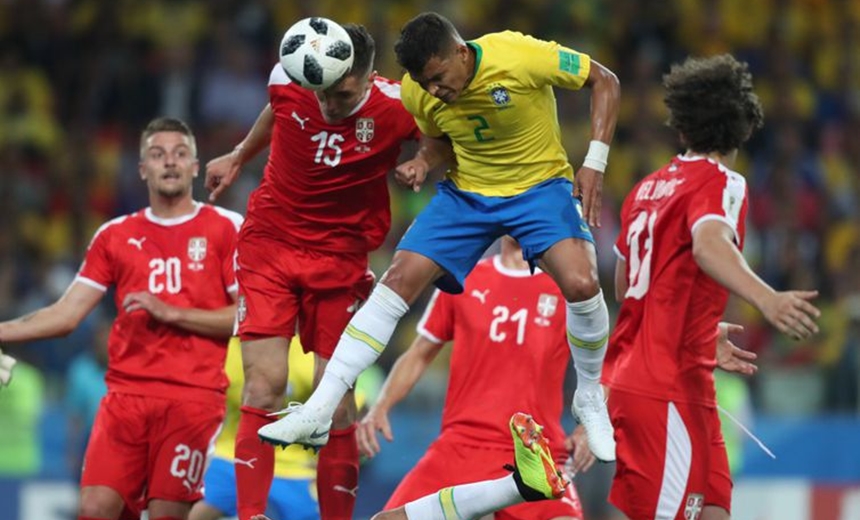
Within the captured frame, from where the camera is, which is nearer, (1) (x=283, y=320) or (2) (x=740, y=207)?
(2) (x=740, y=207)

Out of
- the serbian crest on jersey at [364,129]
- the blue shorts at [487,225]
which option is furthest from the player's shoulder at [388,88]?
the blue shorts at [487,225]

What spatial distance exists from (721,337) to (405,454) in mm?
5129

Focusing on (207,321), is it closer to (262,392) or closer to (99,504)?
(262,392)

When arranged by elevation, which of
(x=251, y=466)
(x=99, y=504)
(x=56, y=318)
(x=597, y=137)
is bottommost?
(x=99, y=504)

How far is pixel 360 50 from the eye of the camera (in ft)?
23.6

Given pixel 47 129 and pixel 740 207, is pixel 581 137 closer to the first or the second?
pixel 47 129

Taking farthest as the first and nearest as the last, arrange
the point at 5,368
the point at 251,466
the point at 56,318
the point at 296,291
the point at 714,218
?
1. the point at 56,318
2. the point at 5,368
3. the point at 296,291
4. the point at 251,466
5. the point at 714,218

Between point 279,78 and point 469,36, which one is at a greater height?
point 469,36

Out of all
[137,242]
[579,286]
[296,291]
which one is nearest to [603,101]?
[579,286]

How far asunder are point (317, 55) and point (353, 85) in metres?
0.35

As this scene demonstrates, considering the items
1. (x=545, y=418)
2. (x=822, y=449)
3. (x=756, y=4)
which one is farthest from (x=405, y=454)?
(x=756, y=4)

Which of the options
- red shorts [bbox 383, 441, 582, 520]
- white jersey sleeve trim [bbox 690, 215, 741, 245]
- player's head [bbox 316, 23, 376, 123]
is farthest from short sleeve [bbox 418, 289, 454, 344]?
white jersey sleeve trim [bbox 690, 215, 741, 245]

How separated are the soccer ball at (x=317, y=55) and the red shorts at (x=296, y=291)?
0.95 meters

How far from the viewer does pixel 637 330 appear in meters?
7.05
